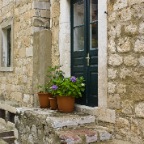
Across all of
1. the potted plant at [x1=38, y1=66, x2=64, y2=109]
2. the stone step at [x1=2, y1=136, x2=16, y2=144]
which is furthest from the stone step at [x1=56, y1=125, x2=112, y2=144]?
the stone step at [x1=2, y1=136, x2=16, y2=144]

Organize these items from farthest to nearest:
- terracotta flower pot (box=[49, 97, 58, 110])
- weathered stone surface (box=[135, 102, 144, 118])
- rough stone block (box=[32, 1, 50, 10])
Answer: rough stone block (box=[32, 1, 50, 10]), terracotta flower pot (box=[49, 97, 58, 110]), weathered stone surface (box=[135, 102, 144, 118])

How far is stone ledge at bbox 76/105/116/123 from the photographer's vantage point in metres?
3.58

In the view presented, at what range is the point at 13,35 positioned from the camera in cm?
636

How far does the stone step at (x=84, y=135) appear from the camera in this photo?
325 centimetres

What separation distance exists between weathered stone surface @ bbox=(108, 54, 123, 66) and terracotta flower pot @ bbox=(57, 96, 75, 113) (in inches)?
36.8

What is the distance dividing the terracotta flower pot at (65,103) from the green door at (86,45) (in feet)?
0.88

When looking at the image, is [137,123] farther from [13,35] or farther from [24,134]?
[13,35]

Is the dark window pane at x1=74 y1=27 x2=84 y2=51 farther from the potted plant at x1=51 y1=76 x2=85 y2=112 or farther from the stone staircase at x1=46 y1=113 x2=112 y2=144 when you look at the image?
the stone staircase at x1=46 y1=113 x2=112 y2=144

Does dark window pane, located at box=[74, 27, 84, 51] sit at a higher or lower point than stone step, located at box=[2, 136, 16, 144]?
higher

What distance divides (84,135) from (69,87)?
2.99 ft

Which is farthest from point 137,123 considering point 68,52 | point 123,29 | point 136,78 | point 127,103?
point 68,52

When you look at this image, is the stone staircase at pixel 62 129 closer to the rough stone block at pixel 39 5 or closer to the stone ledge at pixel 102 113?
the stone ledge at pixel 102 113

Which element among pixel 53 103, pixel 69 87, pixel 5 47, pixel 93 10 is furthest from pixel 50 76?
pixel 5 47

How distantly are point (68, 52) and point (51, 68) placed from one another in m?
0.42
